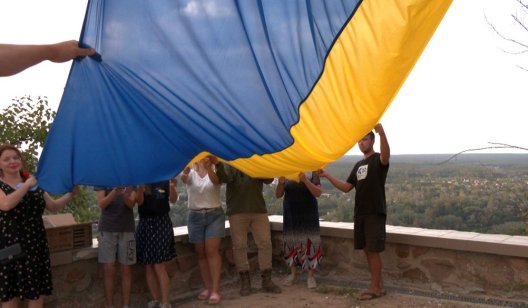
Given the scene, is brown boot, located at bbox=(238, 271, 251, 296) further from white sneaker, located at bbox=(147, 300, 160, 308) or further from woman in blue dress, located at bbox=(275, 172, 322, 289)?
white sneaker, located at bbox=(147, 300, 160, 308)

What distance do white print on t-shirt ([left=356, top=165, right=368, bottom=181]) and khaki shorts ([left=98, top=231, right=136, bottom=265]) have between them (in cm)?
206

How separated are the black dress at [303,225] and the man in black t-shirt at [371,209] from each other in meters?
0.54

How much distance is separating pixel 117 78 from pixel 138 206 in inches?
91.3

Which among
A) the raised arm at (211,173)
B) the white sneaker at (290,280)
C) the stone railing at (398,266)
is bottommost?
the white sneaker at (290,280)

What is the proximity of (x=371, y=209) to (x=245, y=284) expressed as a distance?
1.42 m

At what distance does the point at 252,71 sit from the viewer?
6.64ft

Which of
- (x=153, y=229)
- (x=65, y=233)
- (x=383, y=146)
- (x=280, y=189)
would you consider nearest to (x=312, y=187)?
(x=280, y=189)

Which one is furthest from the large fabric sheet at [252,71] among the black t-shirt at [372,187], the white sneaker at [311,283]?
the white sneaker at [311,283]

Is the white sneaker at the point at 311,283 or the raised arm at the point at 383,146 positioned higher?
the raised arm at the point at 383,146

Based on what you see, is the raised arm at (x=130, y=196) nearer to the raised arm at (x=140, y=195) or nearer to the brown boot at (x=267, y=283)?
the raised arm at (x=140, y=195)

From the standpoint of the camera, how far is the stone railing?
4.12 meters

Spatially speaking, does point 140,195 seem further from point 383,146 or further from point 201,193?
point 383,146

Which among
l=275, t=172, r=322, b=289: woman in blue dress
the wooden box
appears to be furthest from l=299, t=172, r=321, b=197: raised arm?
the wooden box

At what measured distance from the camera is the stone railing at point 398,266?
4121mm
